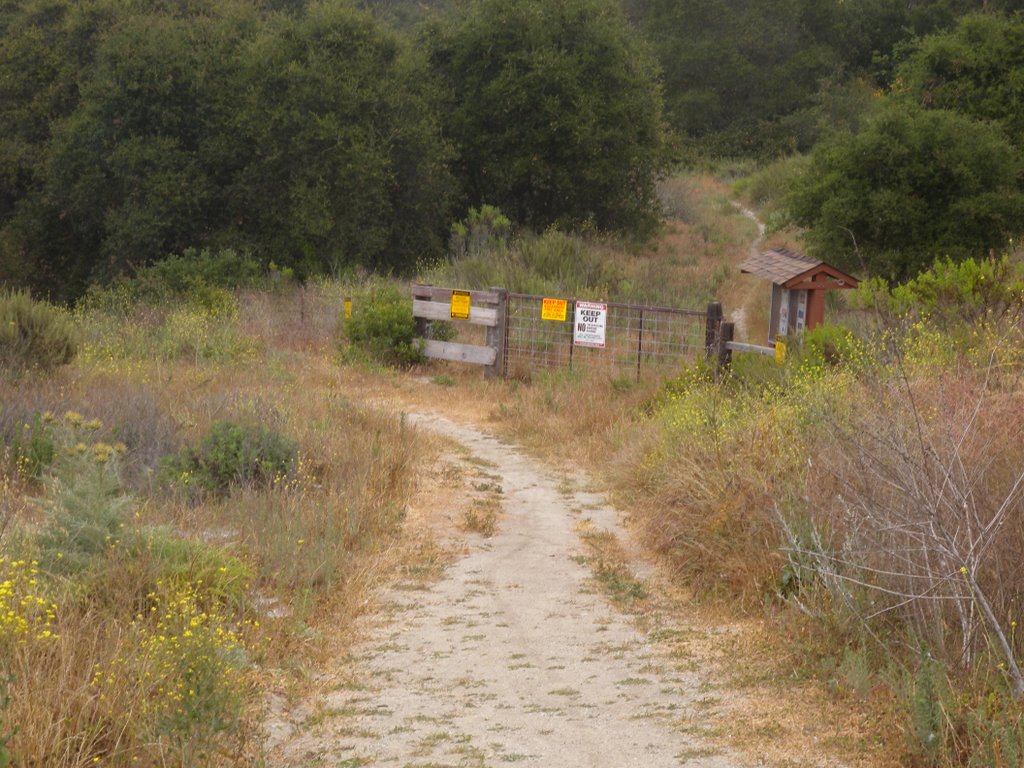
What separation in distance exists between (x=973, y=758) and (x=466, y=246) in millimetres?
25464

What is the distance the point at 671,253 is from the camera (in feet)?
106

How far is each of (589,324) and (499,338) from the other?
6.08ft

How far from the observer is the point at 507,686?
21.6 ft

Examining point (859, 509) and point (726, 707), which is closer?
point (726, 707)

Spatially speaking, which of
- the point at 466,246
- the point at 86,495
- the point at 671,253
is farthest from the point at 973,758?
the point at 671,253

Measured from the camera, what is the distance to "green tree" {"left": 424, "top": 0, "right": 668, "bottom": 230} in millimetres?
31875

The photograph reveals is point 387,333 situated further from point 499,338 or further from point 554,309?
point 554,309

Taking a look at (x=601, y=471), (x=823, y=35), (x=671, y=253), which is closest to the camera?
(x=601, y=471)

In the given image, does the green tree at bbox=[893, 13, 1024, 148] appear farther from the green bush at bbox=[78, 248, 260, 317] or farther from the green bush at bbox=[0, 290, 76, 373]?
the green bush at bbox=[0, 290, 76, 373]

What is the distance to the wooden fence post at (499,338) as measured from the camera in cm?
1852

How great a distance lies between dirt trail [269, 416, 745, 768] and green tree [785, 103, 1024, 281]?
53.3 ft

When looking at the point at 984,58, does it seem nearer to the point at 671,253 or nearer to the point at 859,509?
the point at 671,253

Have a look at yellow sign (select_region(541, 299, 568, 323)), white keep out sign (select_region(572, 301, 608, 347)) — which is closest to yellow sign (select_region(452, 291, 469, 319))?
yellow sign (select_region(541, 299, 568, 323))

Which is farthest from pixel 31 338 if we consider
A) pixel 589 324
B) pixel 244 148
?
pixel 244 148
